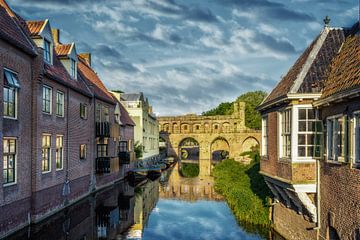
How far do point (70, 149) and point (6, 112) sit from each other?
8.30 meters

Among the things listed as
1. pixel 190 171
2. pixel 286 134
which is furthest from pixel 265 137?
pixel 190 171

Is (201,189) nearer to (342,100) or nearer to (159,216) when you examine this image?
(159,216)

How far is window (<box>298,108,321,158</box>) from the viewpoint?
44.3 feet

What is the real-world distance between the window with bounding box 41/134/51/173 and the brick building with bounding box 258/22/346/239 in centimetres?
1049

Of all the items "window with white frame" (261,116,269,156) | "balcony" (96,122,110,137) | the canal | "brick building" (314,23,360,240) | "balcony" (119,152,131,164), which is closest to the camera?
"brick building" (314,23,360,240)

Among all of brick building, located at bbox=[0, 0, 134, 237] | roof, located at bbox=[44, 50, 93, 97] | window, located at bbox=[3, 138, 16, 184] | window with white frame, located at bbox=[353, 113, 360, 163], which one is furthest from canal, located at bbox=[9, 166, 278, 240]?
window with white frame, located at bbox=[353, 113, 360, 163]

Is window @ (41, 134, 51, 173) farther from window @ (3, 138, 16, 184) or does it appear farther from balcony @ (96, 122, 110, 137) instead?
balcony @ (96, 122, 110, 137)

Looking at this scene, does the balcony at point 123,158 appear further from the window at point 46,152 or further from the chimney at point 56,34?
the window at point 46,152

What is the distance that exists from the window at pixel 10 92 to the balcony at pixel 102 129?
13.5m

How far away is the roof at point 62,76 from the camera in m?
20.5

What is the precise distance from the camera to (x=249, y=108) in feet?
350

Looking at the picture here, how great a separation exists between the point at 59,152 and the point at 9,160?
625cm

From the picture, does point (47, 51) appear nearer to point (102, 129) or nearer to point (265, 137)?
point (102, 129)

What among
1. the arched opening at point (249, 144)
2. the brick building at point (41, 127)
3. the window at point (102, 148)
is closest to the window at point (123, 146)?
the window at point (102, 148)
